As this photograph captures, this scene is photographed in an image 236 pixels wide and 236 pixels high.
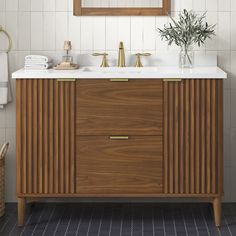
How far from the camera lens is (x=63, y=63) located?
14.9 feet

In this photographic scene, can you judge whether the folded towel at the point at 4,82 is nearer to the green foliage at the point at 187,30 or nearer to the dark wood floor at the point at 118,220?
the dark wood floor at the point at 118,220

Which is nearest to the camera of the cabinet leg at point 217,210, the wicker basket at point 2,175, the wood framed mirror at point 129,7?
the cabinet leg at point 217,210

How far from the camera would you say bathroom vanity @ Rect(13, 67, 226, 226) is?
424 cm

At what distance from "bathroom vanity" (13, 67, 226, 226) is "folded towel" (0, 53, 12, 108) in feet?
1.35

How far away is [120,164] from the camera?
14.1 ft

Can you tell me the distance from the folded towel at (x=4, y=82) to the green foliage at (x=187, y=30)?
1005 mm

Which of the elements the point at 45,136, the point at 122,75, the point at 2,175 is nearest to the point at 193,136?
the point at 122,75

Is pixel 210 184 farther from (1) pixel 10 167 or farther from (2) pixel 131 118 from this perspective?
(1) pixel 10 167

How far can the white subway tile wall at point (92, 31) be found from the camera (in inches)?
185

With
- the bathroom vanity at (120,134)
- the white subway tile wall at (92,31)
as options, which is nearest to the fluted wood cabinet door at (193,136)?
the bathroom vanity at (120,134)

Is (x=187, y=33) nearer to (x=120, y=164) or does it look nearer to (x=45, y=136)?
(x=120, y=164)

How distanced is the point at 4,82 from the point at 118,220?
1.14m

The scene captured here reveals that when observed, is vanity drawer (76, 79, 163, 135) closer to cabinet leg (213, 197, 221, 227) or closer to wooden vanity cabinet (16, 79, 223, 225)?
wooden vanity cabinet (16, 79, 223, 225)

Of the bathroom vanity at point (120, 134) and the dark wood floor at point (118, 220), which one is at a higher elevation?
the bathroom vanity at point (120, 134)
